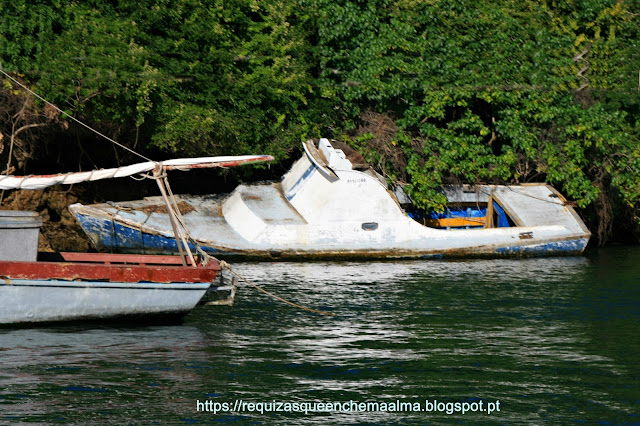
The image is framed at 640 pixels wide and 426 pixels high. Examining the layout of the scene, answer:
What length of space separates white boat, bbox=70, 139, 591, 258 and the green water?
417 centimetres

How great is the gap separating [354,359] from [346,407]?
2.34 m

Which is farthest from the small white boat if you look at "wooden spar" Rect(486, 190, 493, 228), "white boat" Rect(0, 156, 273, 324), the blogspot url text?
"wooden spar" Rect(486, 190, 493, 228)

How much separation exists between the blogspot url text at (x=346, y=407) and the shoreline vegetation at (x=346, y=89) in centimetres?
1414

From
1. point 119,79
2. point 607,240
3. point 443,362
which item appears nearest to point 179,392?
point 443,362

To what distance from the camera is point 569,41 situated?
33.1 m

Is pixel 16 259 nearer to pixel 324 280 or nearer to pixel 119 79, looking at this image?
pixel 324 280

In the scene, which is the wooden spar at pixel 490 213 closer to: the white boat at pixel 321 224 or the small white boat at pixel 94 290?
the white boat at pixel 321 224

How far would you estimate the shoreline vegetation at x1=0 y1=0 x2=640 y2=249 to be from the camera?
26.3m

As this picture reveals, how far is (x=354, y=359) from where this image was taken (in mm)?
15297

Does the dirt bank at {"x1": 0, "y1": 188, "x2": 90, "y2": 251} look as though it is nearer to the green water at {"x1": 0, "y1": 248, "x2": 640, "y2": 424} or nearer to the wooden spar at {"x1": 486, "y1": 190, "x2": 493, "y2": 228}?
the green water at {"x1": 0, "y1": 248, "x2": 640, "y2": 424}

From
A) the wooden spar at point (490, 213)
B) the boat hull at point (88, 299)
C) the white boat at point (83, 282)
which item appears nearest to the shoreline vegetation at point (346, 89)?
the wooden spar at point (490, 213)

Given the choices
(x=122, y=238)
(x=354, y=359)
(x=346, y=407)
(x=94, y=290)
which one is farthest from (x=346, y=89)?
(x=346, y=407)

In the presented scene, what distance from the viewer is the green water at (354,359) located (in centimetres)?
1277

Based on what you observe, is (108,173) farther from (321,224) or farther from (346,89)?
(346,89)
